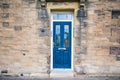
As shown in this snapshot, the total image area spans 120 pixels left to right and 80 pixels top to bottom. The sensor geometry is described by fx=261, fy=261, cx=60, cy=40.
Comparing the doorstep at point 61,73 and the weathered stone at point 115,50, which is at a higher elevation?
the weathered stone at point 115,50

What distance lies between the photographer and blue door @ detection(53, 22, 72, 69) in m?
11.8

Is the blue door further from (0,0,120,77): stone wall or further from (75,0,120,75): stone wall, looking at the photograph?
(75,0,120,75): stone wall

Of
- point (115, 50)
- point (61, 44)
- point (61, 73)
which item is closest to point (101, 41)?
point (115, 50)

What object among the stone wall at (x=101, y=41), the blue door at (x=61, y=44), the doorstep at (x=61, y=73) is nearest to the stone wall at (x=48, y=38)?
the stone wall at (x=101, y=41)

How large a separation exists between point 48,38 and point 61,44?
73cm

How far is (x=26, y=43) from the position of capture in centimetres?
1147

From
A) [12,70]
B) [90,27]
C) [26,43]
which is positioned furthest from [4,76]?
[90,27]

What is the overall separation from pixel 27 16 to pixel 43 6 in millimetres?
828

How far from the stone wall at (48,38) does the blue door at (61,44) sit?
42 centimetres

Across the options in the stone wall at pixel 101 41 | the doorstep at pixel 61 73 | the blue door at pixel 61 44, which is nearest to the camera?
the stone wall at pixel 101 41

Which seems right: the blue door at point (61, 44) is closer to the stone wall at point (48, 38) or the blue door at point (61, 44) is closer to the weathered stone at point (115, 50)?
the stone wall at point (48, 38)

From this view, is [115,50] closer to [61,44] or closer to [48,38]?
[61,44]

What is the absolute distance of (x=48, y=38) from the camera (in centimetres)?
1148

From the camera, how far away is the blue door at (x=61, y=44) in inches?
463
